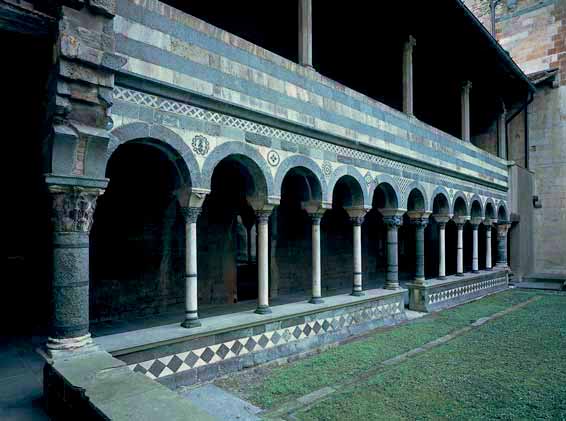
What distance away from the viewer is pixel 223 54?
575cm

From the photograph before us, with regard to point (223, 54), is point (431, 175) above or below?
below

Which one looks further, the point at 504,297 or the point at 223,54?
the point at 504,297

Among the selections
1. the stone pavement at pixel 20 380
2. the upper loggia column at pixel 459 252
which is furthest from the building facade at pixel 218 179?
the stone pavement at pixel 20 380

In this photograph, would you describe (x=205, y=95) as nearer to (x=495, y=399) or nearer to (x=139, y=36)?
(x=139, y=36)

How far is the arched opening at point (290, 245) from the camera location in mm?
10289

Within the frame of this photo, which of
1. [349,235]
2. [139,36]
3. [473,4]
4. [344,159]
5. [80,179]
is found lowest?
[349,235]

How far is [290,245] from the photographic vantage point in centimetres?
1066

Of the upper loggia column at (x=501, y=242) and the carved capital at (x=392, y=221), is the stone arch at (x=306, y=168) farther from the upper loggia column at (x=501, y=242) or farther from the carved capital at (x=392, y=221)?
the upper loggia column at (x=501, y=242)

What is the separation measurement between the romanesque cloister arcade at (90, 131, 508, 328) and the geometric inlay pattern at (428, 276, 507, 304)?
53cm

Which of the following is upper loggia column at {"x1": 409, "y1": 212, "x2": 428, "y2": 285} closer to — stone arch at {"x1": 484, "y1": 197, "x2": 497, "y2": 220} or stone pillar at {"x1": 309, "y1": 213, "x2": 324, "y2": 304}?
stone pillar at {"x1": 309, "y1": 213, "x2": 324, "y2": 304}

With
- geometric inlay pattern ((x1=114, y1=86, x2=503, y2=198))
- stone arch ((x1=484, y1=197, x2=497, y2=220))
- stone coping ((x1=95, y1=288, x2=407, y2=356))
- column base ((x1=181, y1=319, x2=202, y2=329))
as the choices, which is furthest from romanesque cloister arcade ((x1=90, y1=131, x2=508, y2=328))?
stone arch ((x1=484, y1=197, x2=497, y2=220))

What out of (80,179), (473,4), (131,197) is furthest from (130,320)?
(473,4)

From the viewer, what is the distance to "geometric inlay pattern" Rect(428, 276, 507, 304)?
34.7ft

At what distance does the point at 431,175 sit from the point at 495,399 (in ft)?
23.1
